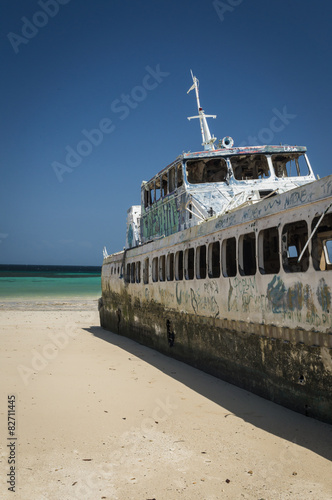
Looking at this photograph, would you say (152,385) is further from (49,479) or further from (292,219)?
(292,219)

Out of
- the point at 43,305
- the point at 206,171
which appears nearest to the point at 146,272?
the point at 206,171

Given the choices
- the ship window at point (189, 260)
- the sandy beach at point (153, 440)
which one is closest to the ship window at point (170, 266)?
the ship window at point (189, 260)

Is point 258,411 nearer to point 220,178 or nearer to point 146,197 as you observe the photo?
point 220,178

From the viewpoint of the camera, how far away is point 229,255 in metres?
8.05

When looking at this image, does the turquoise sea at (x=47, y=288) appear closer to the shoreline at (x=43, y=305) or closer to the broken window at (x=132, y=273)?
the shoreline at (x=43, y=305)

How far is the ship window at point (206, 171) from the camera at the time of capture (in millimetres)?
10953

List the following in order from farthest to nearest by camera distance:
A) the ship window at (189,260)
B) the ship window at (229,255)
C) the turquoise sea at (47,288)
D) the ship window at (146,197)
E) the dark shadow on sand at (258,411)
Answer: the turquoise sea at (47,288)
the ship window at (146,197)
the ship window at (189,260)
the ship window at (229,255)
the dark shadow on sand at (258,411)

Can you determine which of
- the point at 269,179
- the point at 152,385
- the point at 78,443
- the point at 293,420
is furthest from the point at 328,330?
the point at 269,179

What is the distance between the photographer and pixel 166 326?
1082 cm

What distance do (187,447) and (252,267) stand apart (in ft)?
12.6

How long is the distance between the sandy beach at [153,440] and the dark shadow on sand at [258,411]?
0.02 meters

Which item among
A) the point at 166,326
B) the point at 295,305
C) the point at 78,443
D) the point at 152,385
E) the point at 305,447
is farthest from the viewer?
the point at 166,326

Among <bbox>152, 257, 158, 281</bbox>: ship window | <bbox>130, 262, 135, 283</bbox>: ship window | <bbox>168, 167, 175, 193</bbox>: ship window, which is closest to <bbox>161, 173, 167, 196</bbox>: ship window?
<bbox>168, 167, 175, 193</bbox>: ship window

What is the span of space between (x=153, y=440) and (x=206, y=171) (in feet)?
24.4
